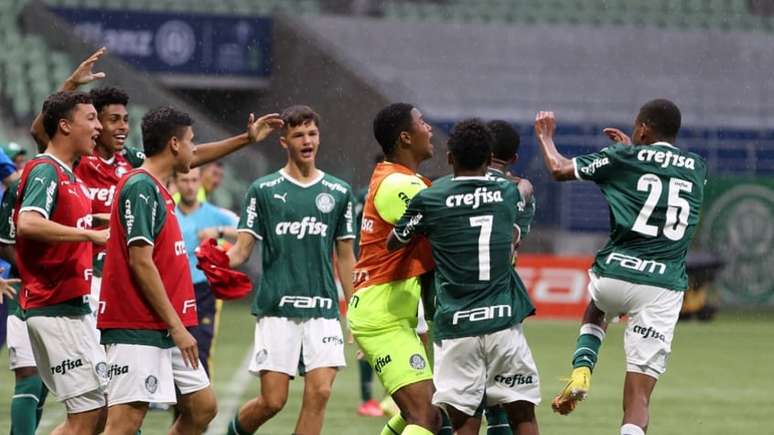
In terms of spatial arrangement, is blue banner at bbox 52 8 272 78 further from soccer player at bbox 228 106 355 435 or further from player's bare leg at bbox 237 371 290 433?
player's bare leg at bbox 237 371 290 433

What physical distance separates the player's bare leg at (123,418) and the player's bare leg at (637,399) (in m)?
2.79

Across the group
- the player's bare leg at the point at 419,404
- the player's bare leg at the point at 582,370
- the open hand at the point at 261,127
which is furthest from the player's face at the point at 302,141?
the player's bare leg at the point at 582,370

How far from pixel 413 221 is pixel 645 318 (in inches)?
71.5

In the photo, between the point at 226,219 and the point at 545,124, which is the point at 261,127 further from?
the point at 226,219

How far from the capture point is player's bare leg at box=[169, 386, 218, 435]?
302 inches

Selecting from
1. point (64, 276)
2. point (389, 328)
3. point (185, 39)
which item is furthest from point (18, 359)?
point (185, 39)

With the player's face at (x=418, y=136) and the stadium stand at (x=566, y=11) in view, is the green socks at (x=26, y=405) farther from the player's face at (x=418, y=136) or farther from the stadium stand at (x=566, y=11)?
the stadium stand at (x=566, y=11)

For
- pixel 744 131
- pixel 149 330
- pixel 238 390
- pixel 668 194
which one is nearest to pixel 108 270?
pixel 149 330

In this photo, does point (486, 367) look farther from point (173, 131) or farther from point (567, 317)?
point (567, 317)

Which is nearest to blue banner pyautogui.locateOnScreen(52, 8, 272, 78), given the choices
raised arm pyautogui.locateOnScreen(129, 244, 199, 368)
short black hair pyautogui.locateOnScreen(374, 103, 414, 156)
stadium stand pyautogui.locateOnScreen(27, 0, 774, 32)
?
stadium stand pyautogui.locateOnScreen(27, 0, 774, 32)

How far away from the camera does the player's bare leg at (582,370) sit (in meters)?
8.34

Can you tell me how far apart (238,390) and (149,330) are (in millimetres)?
6675

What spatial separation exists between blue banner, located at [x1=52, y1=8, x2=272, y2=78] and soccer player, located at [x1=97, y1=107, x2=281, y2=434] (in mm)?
22139

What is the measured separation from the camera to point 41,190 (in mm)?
7645
